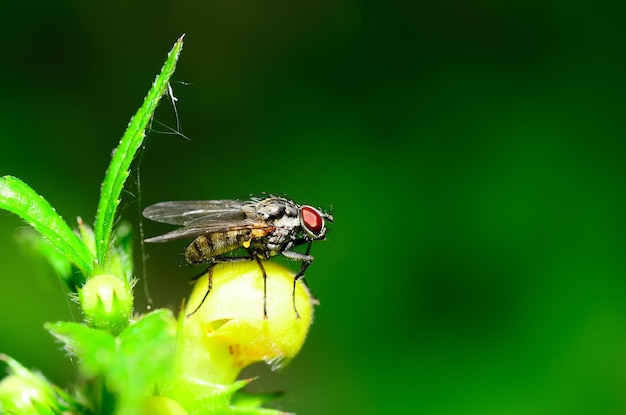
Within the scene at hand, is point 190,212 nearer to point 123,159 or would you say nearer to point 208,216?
point 208,216

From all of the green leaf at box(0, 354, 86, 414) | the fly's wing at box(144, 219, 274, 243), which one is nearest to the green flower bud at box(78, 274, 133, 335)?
the green leaf at box(0, 354, 86, 414)

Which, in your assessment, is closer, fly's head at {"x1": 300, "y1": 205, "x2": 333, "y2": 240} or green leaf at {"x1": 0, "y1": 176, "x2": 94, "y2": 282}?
green leaf at {"x1": 0, "y1": 176, "x2": 94, "y2": 282}

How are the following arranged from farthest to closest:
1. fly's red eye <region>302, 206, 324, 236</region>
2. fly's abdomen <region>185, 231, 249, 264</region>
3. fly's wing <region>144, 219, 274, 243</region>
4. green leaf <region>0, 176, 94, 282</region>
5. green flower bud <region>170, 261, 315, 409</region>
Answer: fly's red eye <region>302, 206, 324, 236</region>
fly's abdomen <region>185, 231, 249, 264</region>
fly's wing <region>144, 219, 274, 243</region>
green flower bud <region>170, 261, 315, 409</region>
green leaf <region>0, 176, 94, 282</region>

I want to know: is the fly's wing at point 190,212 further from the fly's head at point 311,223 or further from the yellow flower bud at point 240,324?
the yellow flower bud at point 240,324

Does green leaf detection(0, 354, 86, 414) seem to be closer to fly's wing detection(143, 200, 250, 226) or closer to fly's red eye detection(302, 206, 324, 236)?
fly's wing detection(143, 200, 250, 226)

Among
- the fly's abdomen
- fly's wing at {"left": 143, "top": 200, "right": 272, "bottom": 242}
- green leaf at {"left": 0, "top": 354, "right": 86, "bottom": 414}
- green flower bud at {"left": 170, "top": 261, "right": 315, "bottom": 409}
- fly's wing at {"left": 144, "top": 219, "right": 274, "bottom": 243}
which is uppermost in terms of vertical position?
fly's wing at {"left": 143, "top": 200, "right": 272, "bottom": 242}

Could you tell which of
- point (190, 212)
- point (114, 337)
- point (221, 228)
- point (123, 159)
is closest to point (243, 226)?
point (221, 228)
